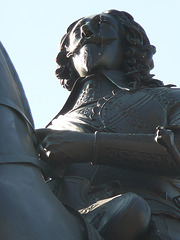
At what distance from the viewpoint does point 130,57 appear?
338 inches

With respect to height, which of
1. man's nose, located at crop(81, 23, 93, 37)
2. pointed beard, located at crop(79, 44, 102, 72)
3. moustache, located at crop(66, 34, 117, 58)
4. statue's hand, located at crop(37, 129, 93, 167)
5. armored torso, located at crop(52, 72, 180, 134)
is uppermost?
man's nose, located at crop(81, 23, 93, 37)

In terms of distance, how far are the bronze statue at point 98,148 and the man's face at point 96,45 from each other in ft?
0.04

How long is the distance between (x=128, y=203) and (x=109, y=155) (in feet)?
2.35

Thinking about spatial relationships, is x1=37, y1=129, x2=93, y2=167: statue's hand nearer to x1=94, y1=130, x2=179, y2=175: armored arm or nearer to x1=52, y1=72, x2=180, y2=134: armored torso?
x1=94, y1=130, x2=179, y2=175: armored arm

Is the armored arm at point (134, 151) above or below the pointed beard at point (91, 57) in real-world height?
below

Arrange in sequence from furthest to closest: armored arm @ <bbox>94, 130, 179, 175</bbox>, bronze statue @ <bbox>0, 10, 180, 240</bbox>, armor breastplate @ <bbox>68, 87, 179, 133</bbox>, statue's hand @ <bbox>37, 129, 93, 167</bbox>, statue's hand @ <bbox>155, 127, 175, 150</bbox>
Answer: armor breastplate @ <bbox>68, 87, 179, 133</bbox>
armored arm @ <bbox>94, 130, 179, 175</bbox>
statue's hand @ <bbox>37, 129, 93, 167</bbox>
statue's hand @ <bbox>155, 127, 175, 150</bbox>
bronze statue @ <bbox>0, 10, 180, 240</bbox>

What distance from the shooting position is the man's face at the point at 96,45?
835 centimetres

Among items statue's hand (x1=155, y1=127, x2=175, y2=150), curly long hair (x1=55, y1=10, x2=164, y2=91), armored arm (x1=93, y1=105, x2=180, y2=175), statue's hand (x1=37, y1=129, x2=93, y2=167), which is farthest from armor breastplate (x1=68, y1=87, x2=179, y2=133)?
statue's hand (x1=155, y1=127, x2=175, y2=150)

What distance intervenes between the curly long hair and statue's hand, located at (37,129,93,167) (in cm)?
168

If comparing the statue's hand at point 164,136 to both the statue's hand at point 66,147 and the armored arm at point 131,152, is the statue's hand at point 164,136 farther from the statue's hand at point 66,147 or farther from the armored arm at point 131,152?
the statue's hand at point 66,147

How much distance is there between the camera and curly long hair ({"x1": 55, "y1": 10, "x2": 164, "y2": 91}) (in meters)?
8.43

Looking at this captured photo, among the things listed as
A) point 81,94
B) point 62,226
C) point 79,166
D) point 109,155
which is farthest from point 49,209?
point 81,94

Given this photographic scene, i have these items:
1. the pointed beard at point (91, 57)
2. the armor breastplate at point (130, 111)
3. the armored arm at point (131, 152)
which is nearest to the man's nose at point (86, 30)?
the pointed beard at point (91, 57)

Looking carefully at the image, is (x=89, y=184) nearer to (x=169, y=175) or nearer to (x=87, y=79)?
(x=169, y=175)
